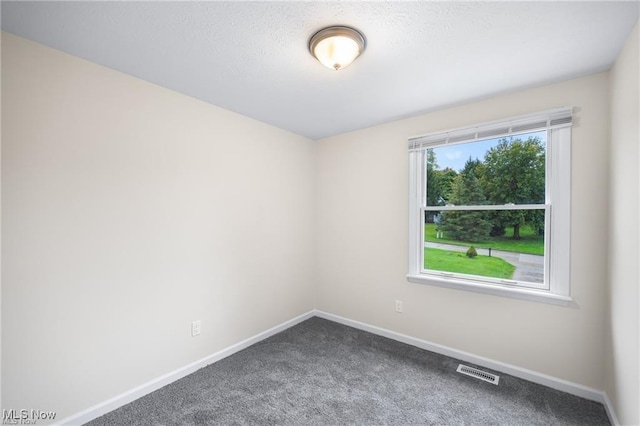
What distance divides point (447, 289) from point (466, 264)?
31 cm

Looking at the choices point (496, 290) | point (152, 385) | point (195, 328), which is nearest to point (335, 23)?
point (496, 290)

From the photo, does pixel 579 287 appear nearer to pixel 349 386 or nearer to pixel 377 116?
pixel 349 386

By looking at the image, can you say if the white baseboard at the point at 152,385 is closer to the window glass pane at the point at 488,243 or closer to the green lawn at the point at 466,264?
the green lawn at the point at 466,264

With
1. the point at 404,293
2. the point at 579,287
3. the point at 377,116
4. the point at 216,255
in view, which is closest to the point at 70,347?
the point at 216,255

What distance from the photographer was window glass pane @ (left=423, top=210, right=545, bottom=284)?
91.0 inches

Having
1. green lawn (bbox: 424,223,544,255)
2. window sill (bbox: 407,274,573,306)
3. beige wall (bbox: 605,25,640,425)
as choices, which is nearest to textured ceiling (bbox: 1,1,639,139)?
beige wall (bbox: 605,25,640,425)

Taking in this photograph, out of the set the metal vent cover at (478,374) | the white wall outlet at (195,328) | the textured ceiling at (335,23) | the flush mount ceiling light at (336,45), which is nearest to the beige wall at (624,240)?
the textured ceiling at (335,23)

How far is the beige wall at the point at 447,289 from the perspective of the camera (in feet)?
6.57

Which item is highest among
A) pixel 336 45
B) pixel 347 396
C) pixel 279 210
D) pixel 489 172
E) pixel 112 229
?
pixel 336 45

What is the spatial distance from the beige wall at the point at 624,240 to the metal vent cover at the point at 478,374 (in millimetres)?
678

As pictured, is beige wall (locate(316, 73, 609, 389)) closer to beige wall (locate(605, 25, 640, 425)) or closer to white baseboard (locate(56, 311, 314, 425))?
beige wall (locate(605, 25, 640, 425))

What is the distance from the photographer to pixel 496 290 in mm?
A: 2369

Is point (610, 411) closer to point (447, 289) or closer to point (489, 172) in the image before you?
point (447, 289)

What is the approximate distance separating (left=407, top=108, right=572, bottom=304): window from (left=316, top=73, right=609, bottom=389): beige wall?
8 centimetres
